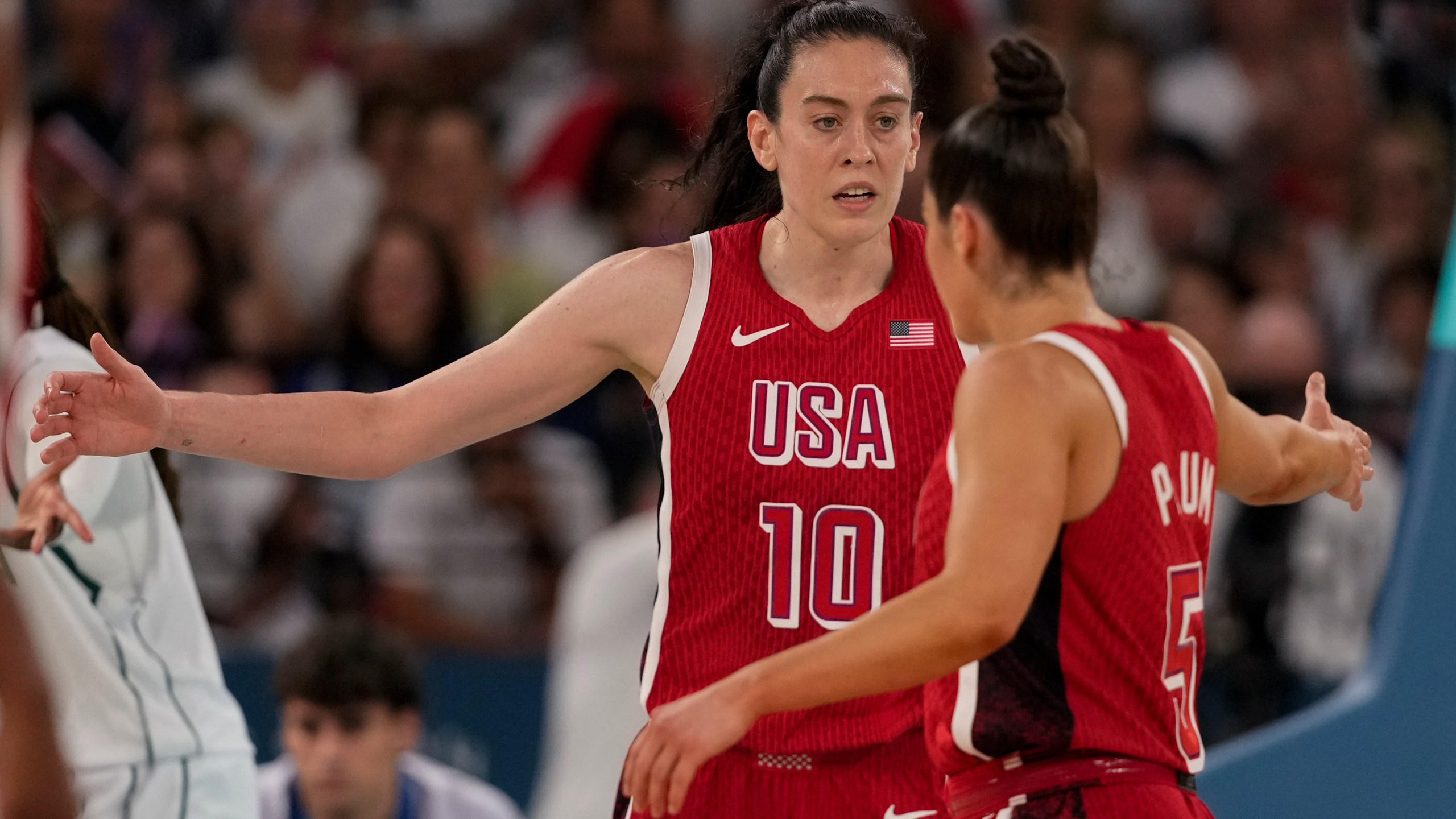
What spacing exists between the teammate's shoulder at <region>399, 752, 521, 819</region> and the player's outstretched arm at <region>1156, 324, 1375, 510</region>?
2.65 metres

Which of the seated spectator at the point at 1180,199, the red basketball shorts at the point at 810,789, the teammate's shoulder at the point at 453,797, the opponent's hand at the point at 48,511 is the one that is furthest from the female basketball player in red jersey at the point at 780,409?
the seated spectator at the point at 1180,199

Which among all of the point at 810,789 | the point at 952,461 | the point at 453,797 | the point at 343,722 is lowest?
the point at 453,797

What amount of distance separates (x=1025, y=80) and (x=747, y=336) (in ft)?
3.30

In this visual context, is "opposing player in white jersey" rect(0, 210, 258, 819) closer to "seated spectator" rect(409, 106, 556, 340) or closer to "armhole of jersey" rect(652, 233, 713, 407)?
"armhole of jersey" rect(652, 233, 713, 407)

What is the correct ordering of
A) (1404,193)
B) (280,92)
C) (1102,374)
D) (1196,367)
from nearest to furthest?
1. (1102,374)
2. (1196,367)
3. (1404,193)
4. (280,92)

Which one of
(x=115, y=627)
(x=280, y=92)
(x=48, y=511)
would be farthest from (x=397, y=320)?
(x=48, y=511)

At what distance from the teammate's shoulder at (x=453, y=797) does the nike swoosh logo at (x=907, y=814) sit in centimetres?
207

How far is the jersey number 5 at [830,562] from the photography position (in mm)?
3547

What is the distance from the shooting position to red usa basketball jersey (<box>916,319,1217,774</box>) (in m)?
2.76

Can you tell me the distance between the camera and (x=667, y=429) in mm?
3641

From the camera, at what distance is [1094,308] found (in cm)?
289

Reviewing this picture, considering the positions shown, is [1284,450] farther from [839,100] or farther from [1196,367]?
[839,100]

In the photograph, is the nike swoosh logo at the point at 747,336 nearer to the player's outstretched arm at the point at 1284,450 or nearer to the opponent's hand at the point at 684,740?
the player's outstretched arm at the point at 1284,450

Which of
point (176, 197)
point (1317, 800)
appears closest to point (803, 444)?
point (1317, 800)
